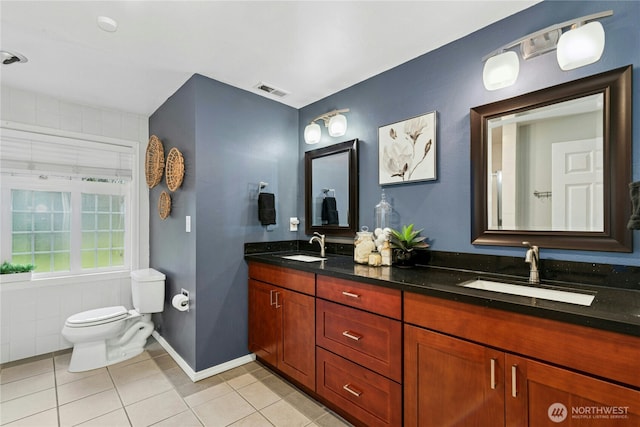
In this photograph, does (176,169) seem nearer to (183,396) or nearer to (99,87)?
(99,87)

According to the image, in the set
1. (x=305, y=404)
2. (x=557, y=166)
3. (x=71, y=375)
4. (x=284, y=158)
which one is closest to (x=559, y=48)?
(x=557, y=166)

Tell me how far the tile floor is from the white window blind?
1696mm

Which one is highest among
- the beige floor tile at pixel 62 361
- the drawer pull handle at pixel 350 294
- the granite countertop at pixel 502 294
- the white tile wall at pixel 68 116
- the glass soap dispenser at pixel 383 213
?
the white tile wall at pixel 68 116

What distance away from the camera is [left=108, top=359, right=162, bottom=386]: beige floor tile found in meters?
2.28

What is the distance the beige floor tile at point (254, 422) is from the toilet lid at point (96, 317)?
4.87ft

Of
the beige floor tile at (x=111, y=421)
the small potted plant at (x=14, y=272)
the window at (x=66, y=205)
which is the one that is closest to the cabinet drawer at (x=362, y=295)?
the beige floor tile at (x=111, y=421)

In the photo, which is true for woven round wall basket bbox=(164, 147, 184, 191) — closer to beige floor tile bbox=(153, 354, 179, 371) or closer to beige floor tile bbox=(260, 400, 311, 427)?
beige floor tile bbox=(153, 354, 179, 371)

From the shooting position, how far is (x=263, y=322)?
2373 mm

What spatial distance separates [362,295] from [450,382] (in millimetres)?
552

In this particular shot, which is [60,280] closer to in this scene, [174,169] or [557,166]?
[174,169]

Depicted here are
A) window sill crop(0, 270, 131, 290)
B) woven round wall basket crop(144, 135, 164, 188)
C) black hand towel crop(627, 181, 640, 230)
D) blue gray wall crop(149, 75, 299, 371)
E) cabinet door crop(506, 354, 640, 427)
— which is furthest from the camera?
woven round wall basket crop(144, 135, 164, 188)

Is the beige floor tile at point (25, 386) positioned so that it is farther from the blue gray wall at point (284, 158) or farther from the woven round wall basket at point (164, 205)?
the woven round wall basket at point (164, 205)

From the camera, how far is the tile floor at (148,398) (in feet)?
5.94

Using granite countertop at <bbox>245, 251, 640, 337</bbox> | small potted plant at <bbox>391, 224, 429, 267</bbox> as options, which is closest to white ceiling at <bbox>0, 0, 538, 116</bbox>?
small potted plant at <bbox>391, 224, 429, 267</bbox>
